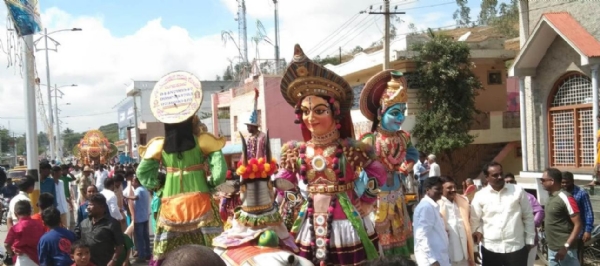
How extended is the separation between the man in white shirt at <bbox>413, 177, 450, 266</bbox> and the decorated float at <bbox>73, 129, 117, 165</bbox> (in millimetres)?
21429

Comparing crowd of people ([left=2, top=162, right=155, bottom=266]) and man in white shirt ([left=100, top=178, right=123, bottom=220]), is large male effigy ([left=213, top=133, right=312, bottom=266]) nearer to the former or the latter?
crowd of people ([left=2, top=162, right=155, bottom=266])

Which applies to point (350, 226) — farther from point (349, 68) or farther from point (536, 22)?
point (349, 68)

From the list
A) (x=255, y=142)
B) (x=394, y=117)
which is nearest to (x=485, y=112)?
(x=394, y=117)

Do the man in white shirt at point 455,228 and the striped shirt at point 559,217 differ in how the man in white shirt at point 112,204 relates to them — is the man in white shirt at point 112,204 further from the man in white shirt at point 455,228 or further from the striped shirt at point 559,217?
the striped shirt at point 559,217

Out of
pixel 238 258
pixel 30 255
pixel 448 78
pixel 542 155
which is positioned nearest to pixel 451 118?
pixel 448 78

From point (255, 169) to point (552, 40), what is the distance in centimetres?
1098

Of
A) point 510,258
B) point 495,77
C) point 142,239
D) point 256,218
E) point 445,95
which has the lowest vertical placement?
point 142,239

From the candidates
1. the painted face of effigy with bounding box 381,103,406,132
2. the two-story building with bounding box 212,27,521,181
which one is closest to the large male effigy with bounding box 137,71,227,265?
the painted face of effigy with bounding box 381,103,406,132

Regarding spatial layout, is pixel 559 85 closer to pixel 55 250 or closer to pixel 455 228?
pixel 455 228

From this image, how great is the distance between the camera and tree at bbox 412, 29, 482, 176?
65.4 ft

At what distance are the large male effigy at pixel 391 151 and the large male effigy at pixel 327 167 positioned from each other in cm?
97

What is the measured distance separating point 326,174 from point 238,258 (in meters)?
2.36

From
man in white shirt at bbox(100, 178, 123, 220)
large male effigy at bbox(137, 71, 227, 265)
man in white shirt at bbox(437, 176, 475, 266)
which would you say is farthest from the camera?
man in white shirt at bbox(100, 178, 123, 220)

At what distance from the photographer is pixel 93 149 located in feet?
84.8
